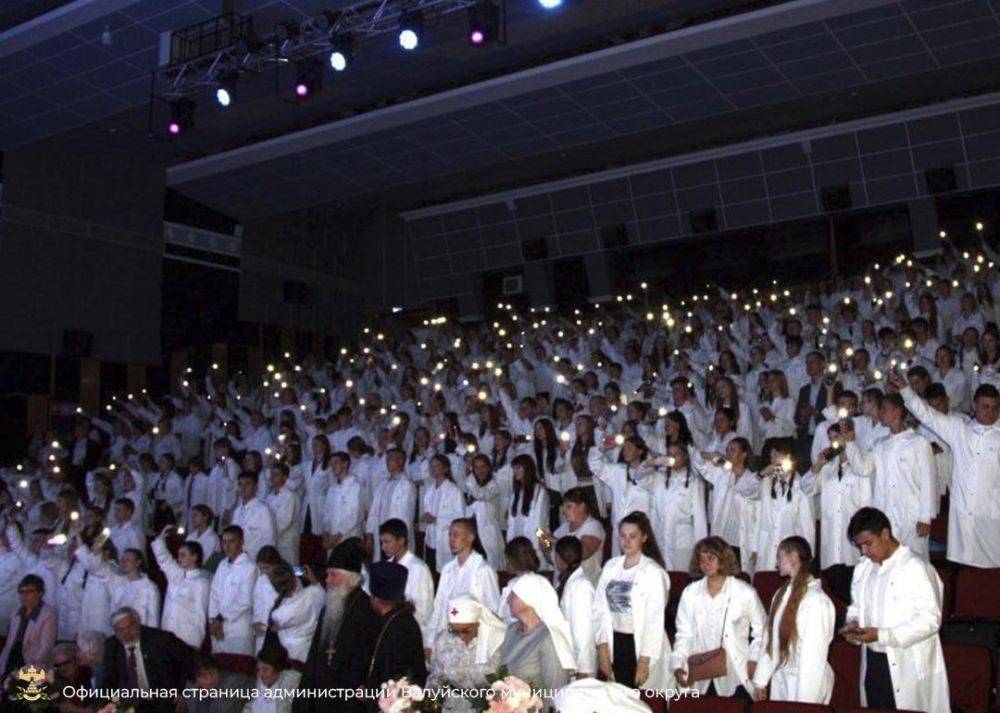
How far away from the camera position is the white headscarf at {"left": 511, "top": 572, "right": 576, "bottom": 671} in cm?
536

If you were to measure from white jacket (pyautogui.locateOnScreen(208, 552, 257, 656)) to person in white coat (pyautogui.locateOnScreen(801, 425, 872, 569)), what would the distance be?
4203mm

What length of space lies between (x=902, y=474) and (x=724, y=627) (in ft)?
7.55

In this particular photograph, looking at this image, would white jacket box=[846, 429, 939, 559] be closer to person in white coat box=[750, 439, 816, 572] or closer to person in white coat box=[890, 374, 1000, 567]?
person in white coat box=[890, 374, 1000, 567]

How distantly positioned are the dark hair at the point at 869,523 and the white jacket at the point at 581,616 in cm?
147

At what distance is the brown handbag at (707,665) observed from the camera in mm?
5711

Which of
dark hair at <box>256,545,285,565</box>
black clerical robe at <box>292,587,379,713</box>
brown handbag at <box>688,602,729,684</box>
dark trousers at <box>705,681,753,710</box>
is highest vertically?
dark hair at <box>256,545,285,565</box>

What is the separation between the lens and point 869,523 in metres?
5.36

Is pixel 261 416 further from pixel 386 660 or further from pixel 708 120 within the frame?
pixel 386 660

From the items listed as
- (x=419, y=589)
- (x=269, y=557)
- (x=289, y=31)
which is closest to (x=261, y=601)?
(x=269, y=557)

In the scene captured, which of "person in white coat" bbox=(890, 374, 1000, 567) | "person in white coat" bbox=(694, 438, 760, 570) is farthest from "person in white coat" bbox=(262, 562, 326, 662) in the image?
"person in white coat" bbox=(890, 374, 1000, 567)

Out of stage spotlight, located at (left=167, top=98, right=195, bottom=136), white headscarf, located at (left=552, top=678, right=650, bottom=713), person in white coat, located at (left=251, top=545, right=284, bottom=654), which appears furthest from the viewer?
stage spotlight, located at (left=167, top=98, right=195, bottom=136)

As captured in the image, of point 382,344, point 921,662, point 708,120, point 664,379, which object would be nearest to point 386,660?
point 921,662

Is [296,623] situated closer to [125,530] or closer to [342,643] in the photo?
[342,643]

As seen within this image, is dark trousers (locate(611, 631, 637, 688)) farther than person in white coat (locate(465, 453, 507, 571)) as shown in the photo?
No
